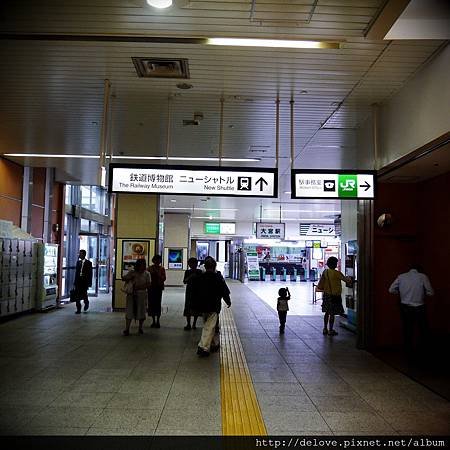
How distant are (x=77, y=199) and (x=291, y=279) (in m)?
22.5

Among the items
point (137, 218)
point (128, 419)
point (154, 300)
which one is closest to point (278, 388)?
point (128, 419)

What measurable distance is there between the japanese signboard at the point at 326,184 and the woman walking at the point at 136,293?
370 cm

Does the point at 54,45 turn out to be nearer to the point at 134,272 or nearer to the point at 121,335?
the point at 134,272

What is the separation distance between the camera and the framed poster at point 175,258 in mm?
23078

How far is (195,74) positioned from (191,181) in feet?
4.38

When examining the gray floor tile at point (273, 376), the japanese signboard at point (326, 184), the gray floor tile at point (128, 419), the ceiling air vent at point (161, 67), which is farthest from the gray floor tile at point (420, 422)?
the ceiling air vent at point (161, 67)

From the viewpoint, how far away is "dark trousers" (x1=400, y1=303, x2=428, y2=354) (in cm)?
688

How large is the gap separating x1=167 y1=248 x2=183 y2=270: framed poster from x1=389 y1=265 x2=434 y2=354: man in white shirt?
1671cm

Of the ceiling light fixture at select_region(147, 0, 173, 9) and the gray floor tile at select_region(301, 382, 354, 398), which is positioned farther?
the gray floor tile at select_region(301, 382, 354, 398)

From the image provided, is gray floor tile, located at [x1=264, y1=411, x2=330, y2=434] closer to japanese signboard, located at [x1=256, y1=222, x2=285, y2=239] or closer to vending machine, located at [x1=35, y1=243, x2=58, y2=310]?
vending machine, located at [x1=35, y1=243, x2=58, y2=310]

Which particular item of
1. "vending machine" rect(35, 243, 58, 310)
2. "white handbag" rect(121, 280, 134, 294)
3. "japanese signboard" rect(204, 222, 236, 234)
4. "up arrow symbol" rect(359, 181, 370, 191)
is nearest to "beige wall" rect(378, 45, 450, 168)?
"up arrow symbol" rect(359, 181, 370, 191)

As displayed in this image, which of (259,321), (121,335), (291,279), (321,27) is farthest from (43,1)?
(291,279)

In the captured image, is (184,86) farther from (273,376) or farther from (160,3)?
(273,376)

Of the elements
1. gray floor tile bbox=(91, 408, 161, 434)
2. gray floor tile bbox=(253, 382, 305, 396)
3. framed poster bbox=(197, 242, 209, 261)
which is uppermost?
Result: framed poster bbox=(197, 242, 209, 261)
